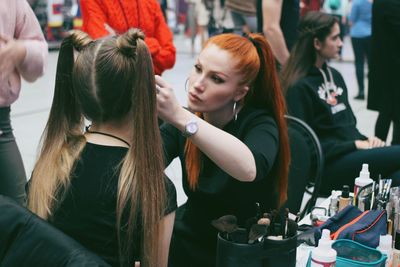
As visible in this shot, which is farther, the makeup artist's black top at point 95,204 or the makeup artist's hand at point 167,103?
the makeup artist's hand at point 167,103

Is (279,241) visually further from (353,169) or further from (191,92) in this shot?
(353,169)

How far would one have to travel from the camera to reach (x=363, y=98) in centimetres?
777

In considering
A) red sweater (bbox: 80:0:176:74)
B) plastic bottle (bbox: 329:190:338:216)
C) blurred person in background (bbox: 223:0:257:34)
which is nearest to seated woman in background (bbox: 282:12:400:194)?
red sweater (bbox: 80:0:176:74)

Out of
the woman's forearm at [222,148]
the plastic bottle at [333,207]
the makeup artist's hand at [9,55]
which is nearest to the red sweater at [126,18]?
the makeup artist's hand at [9,55]

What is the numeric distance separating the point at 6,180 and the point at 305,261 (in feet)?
4.35

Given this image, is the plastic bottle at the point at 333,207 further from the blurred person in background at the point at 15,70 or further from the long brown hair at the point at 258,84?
the blurred person in background at the point at 15,70

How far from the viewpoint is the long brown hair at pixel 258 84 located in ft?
6.95

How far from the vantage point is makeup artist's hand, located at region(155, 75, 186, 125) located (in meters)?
1.69

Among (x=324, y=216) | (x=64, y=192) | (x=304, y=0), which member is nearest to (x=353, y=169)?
(x=324, y=216)

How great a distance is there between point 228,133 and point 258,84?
0.27 meters

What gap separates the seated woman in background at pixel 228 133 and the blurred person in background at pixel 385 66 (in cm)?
212

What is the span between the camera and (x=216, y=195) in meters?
2.09

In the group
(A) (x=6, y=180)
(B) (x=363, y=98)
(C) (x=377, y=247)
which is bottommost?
(B) (x=363, y=98)

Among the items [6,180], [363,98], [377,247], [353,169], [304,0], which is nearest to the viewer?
[377,247]
